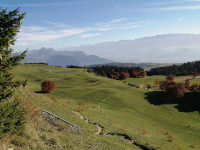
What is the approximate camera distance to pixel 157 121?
50.2 metres

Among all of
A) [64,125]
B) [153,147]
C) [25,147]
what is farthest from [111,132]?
[25,147]

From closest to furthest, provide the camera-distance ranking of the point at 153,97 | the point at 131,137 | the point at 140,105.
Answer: the point at 131,137
the point at 140,105
the point at 153,97

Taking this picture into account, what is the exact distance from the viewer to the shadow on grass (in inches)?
2491

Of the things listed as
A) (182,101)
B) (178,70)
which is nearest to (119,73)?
(178,70)

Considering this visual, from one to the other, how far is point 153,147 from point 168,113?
129 ft

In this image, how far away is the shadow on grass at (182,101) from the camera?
63.3m

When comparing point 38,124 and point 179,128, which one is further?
point 179,128

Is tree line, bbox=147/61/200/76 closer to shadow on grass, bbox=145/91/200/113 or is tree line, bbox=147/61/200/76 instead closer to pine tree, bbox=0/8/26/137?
shadow on grass, bbox=145/91/200/113

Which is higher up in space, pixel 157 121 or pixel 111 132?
pixel 111 132

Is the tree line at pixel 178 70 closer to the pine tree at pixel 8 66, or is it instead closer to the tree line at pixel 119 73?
the tree line at pixel 119 73

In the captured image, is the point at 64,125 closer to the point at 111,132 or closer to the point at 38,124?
the point at 38,124

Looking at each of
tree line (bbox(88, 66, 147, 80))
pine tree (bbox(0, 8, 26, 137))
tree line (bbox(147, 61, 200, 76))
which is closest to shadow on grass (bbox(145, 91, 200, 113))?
pine tree (bbox(0, 8, 26, 137))

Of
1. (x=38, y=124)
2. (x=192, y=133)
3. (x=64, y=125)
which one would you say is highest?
(x=38, y=124)

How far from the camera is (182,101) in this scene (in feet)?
225
